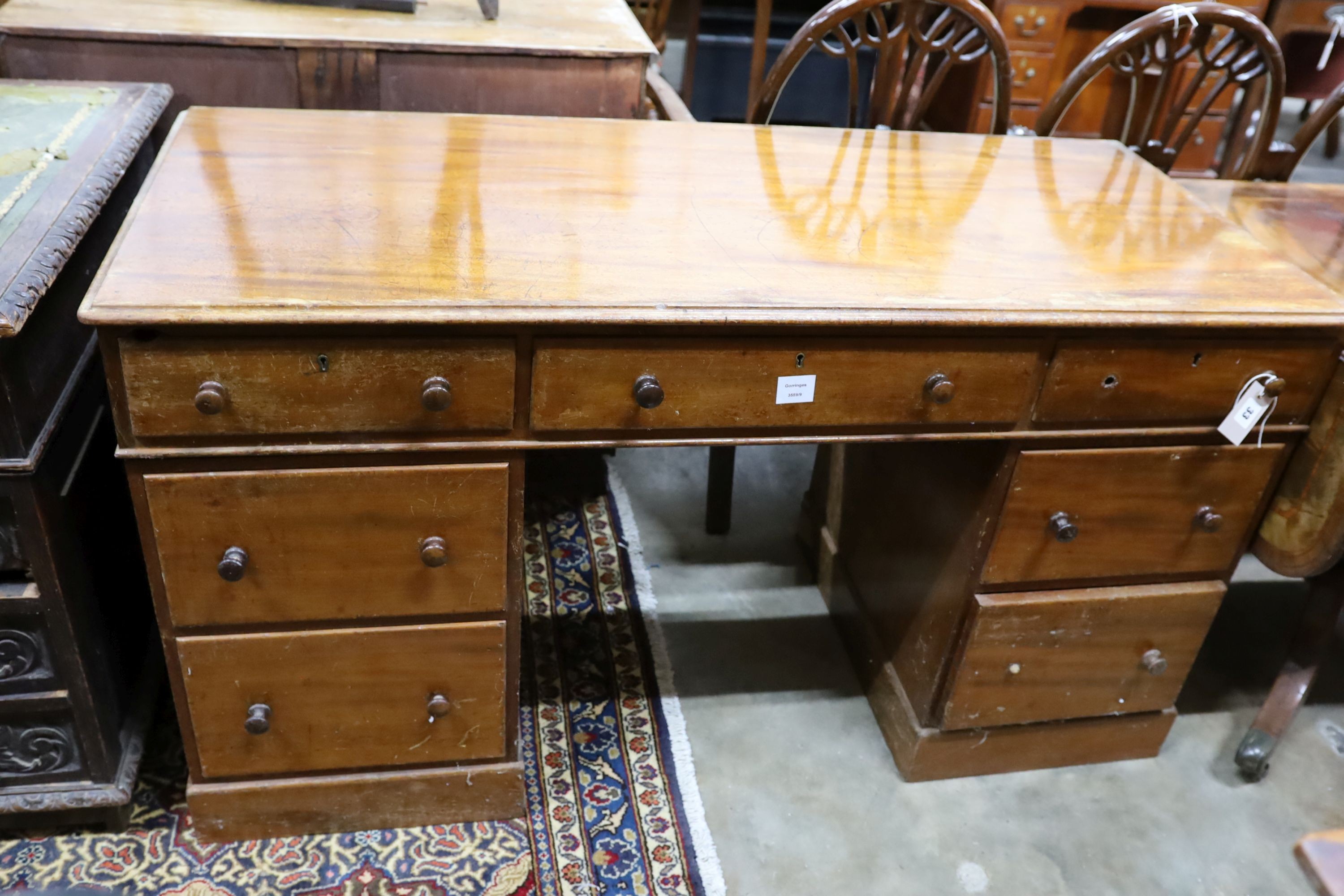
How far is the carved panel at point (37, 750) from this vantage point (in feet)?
4.47

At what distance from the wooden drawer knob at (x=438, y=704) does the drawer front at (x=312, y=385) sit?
41cm

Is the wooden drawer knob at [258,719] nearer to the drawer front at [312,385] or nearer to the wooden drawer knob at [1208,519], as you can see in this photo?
the drawer front at [312,385]

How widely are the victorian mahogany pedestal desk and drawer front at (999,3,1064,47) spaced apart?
2178mm

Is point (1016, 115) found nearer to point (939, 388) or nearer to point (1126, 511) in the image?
point (1126, 511)

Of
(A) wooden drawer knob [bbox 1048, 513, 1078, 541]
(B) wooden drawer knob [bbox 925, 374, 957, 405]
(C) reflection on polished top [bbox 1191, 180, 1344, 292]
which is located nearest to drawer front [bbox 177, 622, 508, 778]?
(B) wooden drawer knob [bbox 925, 374, 957, 405]

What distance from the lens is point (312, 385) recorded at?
1116mm

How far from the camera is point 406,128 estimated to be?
5.04ft

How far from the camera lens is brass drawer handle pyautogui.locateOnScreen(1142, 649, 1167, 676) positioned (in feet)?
5.13

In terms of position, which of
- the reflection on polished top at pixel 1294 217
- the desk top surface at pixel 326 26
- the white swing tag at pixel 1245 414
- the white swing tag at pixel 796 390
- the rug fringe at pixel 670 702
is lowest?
the rug fringe at pixel 670 702

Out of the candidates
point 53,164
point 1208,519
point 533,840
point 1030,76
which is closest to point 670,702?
point 533,840

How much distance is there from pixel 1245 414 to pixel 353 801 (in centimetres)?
130

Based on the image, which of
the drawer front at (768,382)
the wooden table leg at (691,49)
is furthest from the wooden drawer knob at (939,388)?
the wooden table leg at (691,49)

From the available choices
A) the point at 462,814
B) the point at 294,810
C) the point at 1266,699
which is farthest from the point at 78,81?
the point at 1266,699

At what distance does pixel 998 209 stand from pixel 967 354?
0.34 meters
